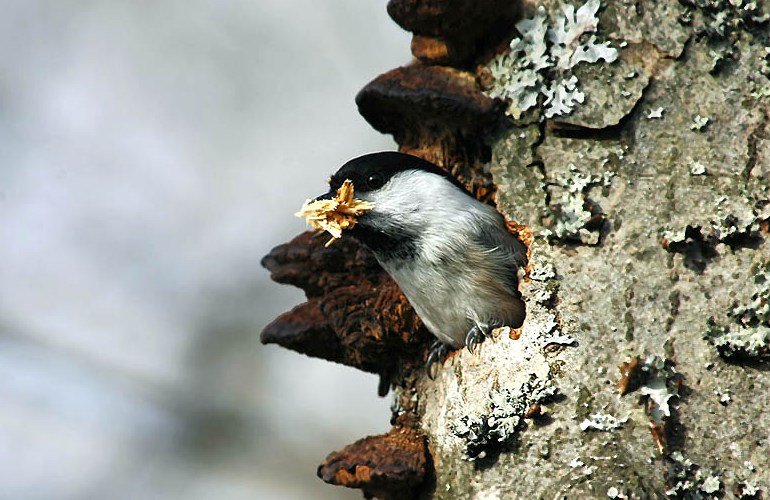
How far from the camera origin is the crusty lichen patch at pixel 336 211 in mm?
2301

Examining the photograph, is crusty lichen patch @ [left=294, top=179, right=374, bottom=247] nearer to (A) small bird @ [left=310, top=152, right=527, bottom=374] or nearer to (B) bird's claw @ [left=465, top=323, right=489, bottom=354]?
(A) small bird @ [left=310, top=152, right=527, bottom=374]

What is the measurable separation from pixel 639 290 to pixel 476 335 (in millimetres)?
550

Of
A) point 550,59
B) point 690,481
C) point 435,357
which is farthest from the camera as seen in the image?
point 435,357

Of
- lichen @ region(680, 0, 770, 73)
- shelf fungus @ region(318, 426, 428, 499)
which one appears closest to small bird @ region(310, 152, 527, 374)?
shelf fungus @ region(318, 426, 428, 499)

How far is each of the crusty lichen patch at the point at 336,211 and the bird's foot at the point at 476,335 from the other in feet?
1.33

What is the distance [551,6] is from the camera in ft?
6.80

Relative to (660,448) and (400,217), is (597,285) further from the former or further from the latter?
(400,217)

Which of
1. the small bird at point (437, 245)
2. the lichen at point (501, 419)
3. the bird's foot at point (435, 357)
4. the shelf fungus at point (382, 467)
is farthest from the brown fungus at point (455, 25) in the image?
the shelf fungus at point (382, 467)

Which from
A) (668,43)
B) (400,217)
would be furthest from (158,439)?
(668,43)

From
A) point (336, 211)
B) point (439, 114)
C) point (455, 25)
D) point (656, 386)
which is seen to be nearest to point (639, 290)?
point (656, 386)

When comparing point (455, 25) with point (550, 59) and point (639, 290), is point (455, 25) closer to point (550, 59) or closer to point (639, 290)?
point (550, 59)

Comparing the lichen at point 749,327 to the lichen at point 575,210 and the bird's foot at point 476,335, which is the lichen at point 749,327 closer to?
the lichen at point 575,210

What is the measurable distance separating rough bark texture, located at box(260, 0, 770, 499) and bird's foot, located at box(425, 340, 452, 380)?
154 millimetres

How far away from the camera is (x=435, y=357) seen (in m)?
2.27
